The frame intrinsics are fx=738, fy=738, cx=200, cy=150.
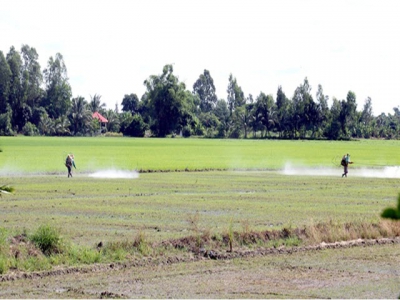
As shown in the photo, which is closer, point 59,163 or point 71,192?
point 71,192

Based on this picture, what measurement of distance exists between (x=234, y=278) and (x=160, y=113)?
140380 mm

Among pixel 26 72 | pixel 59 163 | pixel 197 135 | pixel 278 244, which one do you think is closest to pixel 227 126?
pixel 197 135

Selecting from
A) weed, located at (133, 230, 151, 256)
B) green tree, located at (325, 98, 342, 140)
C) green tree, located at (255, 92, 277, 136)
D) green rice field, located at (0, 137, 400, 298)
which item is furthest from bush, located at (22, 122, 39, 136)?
weed, located at (133, 230, 151, 256)

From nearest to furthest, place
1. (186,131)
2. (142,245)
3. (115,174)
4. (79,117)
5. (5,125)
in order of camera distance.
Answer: (142,245) → (115,174) → (5,125) → (79,117) → (186,131)

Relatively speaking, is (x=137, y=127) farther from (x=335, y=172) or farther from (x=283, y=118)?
(x=335, y=172)

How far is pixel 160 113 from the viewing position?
154 m

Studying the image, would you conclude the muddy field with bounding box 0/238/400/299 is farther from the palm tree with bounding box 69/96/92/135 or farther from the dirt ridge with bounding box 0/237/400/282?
the palm tree with bounding box 69/96/92/135

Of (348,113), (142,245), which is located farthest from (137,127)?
(142,245)

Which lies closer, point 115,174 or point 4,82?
point 115,174

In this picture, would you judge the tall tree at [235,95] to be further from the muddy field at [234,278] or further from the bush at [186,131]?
the muddy field at [234,278]

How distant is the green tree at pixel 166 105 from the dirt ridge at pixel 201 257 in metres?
134

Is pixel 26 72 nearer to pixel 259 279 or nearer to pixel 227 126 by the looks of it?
pixel 227 126

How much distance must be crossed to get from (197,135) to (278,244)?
13967 centimetres

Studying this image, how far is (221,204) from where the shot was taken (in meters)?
27.8
